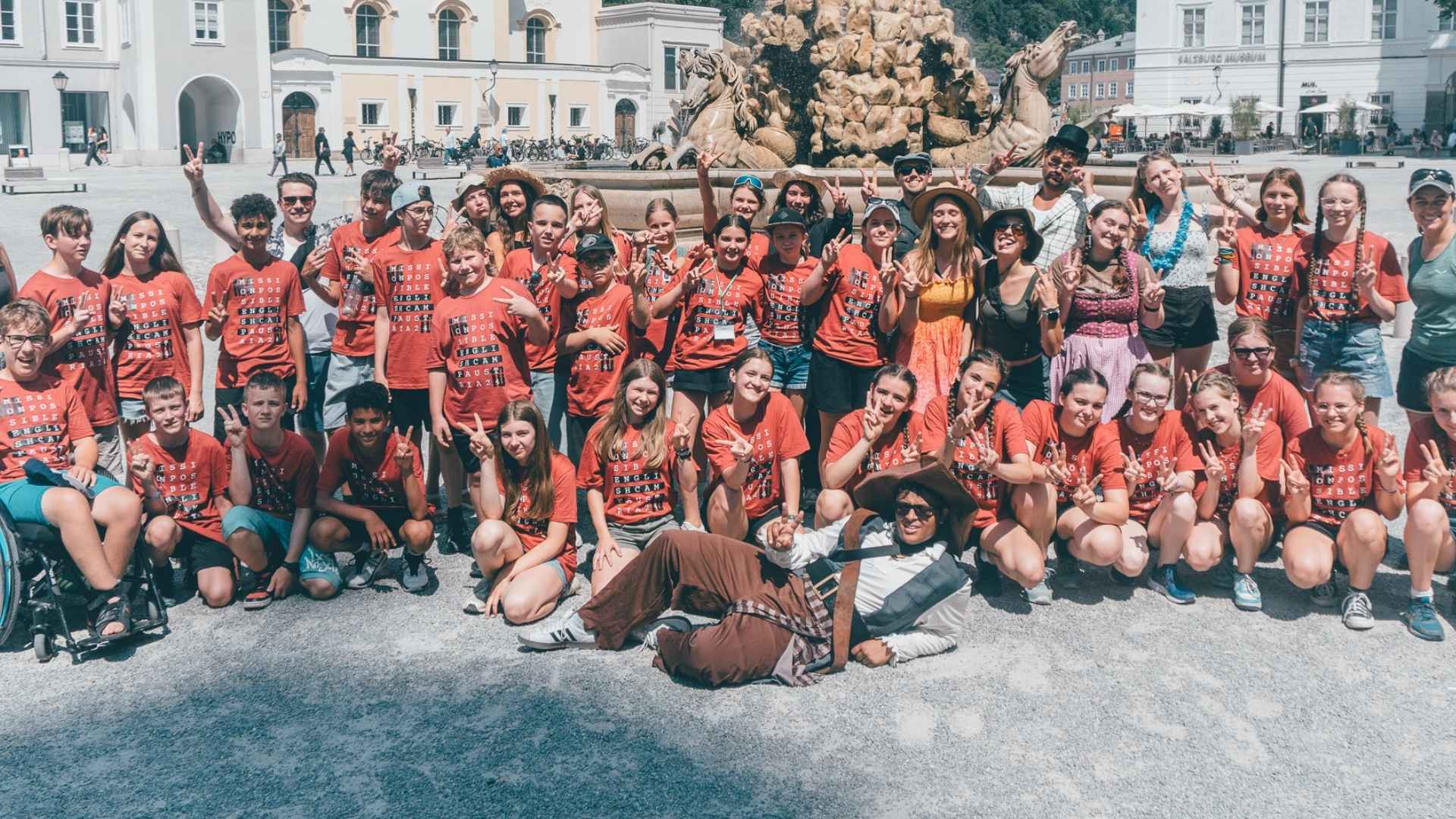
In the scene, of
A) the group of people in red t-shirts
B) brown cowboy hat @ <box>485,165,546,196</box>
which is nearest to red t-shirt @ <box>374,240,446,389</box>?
the group of people in red t-shirts

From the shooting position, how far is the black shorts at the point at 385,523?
20.5 feet

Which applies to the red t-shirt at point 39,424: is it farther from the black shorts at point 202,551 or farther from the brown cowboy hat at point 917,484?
the brown cowboy hat at point 917,484

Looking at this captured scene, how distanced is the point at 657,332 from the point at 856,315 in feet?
Answer: 3.30

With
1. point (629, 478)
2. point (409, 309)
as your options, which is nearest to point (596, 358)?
point (629, 478)

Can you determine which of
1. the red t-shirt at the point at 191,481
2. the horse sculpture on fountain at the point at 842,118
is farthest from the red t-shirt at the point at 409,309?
the horse sculpture on fountain at the point at 842,118

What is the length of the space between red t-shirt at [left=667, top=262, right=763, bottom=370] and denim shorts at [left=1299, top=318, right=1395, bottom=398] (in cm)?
279

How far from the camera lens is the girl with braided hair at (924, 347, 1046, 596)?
19.1ft

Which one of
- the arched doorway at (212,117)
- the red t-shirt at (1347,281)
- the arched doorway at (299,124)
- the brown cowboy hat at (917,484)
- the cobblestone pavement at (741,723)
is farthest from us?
the arched doorway at (299,124)

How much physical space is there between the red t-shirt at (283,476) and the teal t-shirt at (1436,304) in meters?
5.23

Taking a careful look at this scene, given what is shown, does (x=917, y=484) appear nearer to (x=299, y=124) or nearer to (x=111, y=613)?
(x=111, y=613)

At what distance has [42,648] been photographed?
5293mm

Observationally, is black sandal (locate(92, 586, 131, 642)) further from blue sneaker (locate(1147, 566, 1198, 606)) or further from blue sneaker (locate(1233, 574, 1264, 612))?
blue sneaker (locate(1233, 574, 1264, 612))

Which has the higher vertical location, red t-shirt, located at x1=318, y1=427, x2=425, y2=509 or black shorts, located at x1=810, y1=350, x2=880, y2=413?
black shorts, located at x1=810, y1=350, x2=880, y2=413

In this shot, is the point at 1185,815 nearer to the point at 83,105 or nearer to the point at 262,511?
the point at 262,511
